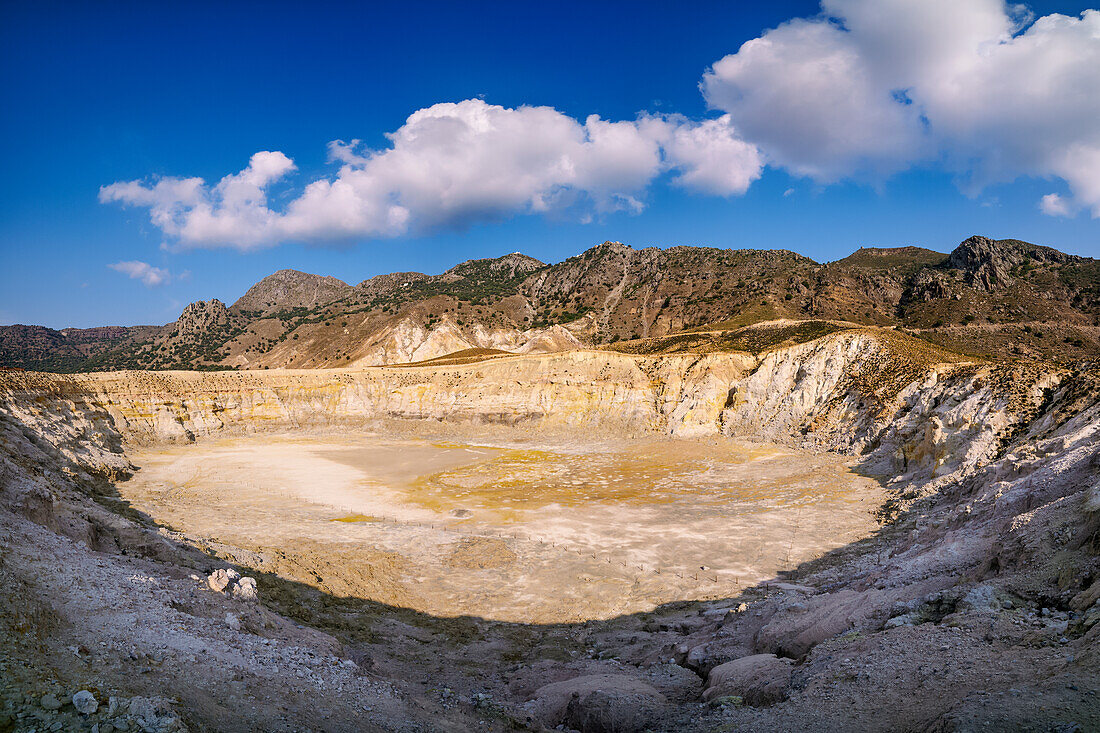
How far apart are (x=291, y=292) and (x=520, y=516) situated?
7027 inches

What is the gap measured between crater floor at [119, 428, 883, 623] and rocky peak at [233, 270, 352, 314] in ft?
471

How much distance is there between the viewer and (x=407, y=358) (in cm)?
8850

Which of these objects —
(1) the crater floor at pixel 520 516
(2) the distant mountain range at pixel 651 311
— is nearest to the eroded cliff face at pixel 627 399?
(1) the crater floor at pixel 520 516

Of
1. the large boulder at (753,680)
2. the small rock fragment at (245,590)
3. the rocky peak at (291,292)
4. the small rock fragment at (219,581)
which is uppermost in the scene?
the rocky peak at (291,292)

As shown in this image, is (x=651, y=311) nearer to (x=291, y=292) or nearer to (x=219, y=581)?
(x=219, y=581)

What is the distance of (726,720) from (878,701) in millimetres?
1936

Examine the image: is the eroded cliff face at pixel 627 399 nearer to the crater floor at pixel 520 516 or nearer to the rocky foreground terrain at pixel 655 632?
the rocky foreground terrain at pixel 655 632

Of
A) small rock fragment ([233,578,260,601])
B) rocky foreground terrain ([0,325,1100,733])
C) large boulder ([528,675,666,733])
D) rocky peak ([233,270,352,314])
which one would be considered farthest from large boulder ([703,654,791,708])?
rocky peak ([233,270,352,314])

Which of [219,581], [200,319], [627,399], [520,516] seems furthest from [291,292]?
[219,581]

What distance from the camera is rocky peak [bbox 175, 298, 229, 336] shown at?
126 meters

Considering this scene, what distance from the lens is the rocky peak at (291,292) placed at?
170 m

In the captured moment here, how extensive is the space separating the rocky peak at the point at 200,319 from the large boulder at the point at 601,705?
474 ft

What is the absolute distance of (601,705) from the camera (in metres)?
8.37

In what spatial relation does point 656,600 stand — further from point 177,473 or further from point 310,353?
point 310,353
